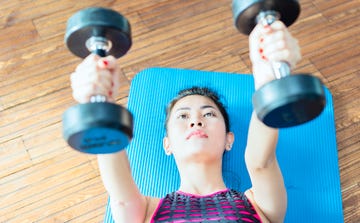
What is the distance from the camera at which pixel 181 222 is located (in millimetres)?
1353

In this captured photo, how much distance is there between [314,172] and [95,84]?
1.00m

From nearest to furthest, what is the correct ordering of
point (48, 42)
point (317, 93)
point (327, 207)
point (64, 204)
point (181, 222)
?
1. point (317, 93)
2. point (181, 222)
3. point (327, 207)
4. point (64, 204)
5. point (48, 42)

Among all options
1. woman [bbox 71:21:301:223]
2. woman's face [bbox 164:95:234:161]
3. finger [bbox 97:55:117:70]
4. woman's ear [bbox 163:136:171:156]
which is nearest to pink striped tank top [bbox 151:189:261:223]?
woman [bbox 71:21:301:223]

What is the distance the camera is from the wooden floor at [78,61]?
1.83 meters

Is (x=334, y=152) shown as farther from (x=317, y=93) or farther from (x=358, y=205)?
(x=317, y=93)

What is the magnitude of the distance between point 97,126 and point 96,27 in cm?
27

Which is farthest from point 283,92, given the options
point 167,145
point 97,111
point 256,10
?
point 167,145

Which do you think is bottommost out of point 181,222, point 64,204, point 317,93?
point 64,204

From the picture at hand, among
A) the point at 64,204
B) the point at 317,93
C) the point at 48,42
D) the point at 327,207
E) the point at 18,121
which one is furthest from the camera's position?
the point at 48,42

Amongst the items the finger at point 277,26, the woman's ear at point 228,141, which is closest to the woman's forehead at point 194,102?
the woman's ear at point 228,141

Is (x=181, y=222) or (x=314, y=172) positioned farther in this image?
(x=314, y=172)

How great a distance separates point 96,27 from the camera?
44.9 inches

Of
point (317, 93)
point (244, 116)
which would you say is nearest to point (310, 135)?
point (244, 116)

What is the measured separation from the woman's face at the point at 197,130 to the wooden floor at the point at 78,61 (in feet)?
1.50
